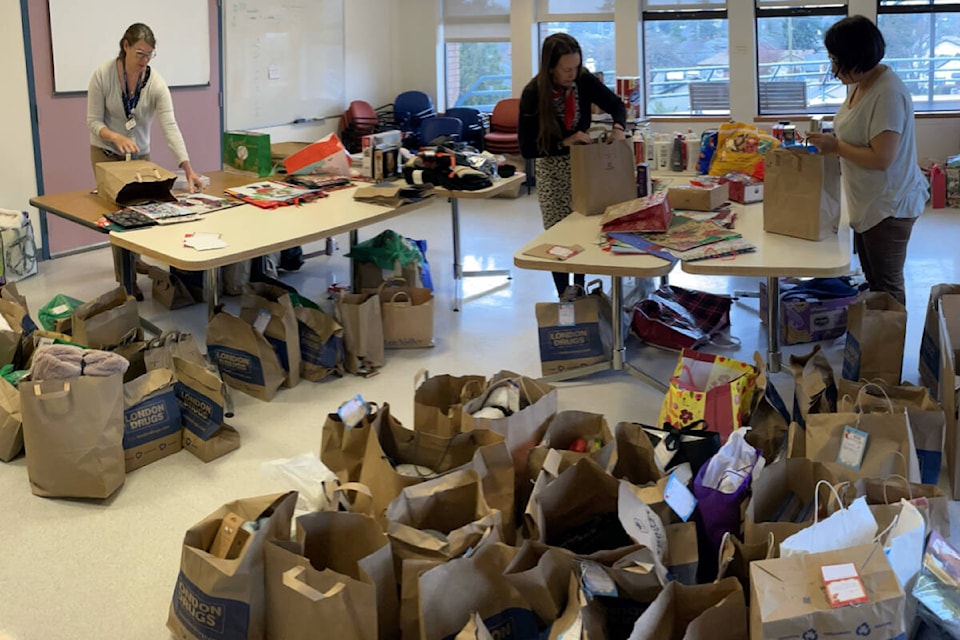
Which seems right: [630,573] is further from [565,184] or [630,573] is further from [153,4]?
[153,4]

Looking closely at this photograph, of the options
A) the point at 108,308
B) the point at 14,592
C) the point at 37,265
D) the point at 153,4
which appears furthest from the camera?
the point at 153,4

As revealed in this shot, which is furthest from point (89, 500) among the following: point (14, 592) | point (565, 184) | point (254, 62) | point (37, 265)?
point (254, 62)

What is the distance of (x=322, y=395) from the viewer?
415 centimetres

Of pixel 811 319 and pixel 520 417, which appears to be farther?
pixel 811 319

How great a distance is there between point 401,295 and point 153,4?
11.0ft

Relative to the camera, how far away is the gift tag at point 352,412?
9.15 ft

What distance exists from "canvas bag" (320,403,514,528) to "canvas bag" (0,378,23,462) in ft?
4.40

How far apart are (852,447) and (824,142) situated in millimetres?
1481

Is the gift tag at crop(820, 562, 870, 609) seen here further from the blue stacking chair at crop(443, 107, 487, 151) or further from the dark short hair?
the blue stacking chair at crop(443, 107, 487, 151)

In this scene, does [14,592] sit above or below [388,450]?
below

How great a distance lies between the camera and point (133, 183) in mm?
4656

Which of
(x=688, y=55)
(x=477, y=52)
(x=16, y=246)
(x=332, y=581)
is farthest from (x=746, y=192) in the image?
(x=477, y=52)

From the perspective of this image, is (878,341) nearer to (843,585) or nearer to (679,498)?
(679,498)

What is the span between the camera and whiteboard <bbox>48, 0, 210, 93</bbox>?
6137mm
